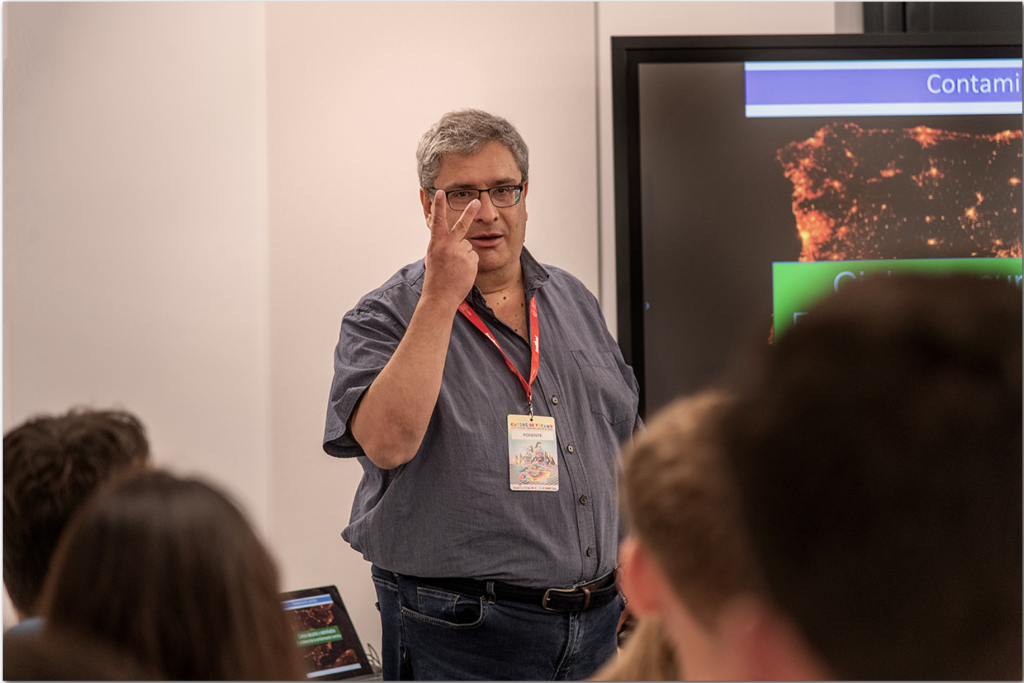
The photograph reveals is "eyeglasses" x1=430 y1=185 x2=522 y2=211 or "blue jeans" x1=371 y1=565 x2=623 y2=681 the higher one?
"eyeglasses" x1=430 y1=185 x2=522 y2=211

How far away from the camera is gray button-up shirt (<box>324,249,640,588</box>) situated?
155cm

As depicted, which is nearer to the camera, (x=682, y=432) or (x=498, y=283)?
(x=682, y=432)

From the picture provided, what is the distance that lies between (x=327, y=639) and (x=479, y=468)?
0.86 m

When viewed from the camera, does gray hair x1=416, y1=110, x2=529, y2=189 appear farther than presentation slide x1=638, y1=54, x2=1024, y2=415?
No

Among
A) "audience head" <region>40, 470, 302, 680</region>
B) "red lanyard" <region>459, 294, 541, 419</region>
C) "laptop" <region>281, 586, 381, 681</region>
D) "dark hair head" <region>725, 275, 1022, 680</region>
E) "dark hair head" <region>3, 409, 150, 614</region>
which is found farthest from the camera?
"laptop" <region>281, 586, 381, 681</region>

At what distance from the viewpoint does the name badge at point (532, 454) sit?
5.27 ft

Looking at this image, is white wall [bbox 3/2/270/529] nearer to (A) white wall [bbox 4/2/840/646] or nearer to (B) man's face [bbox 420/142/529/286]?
(A) white wall [bbox 4/2/840/646]

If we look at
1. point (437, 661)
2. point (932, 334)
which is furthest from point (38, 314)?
point (932, 334)

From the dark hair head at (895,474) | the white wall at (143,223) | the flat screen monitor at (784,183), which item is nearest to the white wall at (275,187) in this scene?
the white wall at (143,223)

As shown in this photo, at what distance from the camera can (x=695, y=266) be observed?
2479 mm

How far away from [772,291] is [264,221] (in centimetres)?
170

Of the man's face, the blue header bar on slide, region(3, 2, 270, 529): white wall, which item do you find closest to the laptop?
region(3, 2, 270, 529): white wall

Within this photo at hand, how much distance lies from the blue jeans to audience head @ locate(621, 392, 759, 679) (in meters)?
0.97

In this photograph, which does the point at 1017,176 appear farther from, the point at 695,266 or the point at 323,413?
the point at 323,413
